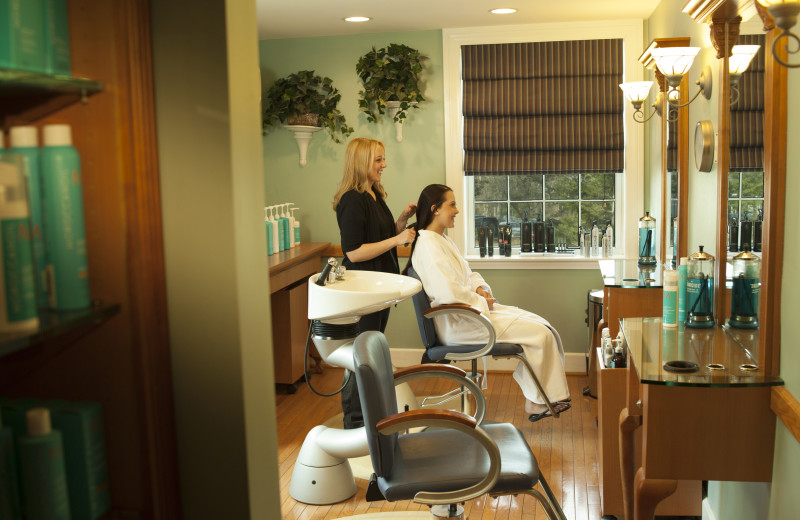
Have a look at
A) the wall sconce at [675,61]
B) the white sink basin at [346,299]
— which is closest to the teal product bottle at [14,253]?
the white sink basin at [346,299]

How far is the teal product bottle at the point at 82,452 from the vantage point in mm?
1088

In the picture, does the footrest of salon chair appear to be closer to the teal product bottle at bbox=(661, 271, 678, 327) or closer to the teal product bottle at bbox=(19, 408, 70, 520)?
the teal product bottle at bbox=(661, 271, 678, 327)

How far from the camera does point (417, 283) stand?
10.6 feet

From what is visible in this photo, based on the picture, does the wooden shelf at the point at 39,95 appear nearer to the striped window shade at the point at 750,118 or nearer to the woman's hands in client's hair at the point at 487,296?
the striped window shade at the point at 750,118

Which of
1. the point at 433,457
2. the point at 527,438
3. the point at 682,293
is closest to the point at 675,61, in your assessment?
the point at 682,293

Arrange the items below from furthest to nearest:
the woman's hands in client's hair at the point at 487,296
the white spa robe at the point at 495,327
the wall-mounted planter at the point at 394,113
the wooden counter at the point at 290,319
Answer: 1. the wall-mounted planter at the point at 394,113
2. the wooden counter at the point at 290,319
3. the woman's hands in client's hair at the point at 487,296
4. the white spa robe at the point at 495,327

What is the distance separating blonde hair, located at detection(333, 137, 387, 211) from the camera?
3650 mm

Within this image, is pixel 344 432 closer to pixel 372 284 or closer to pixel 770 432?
pixel 372 284

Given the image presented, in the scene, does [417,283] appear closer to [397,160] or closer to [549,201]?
[397,160]

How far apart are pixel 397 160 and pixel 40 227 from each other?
4.10 meters

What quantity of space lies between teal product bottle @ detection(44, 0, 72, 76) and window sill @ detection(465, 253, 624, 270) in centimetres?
406

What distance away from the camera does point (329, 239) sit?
523cm

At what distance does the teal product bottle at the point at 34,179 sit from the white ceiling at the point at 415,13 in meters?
3.19

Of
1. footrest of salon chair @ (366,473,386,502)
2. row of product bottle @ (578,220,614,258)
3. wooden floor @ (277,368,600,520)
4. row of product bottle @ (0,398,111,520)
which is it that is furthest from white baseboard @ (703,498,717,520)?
row of product bottle @ (0,398,111,520)
